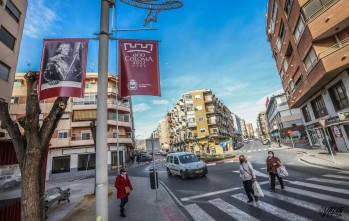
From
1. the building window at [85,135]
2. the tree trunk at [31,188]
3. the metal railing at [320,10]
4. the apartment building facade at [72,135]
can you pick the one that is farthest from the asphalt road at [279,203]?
the building window at [85,135]

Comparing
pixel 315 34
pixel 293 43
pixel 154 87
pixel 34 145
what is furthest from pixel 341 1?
pixel 34 145

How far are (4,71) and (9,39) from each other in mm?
3226

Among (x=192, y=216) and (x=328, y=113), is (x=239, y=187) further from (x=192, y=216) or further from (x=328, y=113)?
(x=328, y=113)

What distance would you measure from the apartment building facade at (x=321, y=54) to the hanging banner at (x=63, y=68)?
55.9 feet

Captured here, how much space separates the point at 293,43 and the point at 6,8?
28.0 metres

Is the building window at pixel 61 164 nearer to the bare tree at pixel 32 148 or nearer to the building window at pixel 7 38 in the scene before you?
the building window at pixel 7 38

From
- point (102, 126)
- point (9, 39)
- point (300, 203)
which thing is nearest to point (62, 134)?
point (9, 39)

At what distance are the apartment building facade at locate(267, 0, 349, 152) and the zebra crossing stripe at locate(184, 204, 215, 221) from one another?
14.5 meters

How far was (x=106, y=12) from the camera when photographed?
3838 millimetres

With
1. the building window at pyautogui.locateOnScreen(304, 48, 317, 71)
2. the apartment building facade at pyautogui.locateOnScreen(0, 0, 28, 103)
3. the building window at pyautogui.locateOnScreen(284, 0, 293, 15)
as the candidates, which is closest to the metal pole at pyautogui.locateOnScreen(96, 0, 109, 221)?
Answer: the apartment building facade at pyautogui.locateOnScreen(0, 0, 28, 103)

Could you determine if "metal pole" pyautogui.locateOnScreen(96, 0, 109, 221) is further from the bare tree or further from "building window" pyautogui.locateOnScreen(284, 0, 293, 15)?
"building window" pyautogui.locateOnScreen(284, 0, 293, 15)

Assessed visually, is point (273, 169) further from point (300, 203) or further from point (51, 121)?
point (51, 121)

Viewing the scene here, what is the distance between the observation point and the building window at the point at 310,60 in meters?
16.4

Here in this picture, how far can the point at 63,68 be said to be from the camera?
3805mm
